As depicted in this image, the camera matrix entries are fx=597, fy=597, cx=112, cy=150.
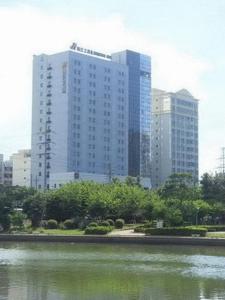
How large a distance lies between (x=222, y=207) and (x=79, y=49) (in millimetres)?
69862

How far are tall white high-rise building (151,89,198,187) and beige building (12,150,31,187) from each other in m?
30.2

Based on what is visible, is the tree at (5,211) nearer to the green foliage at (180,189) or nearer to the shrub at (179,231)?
the shrub at (179,231)

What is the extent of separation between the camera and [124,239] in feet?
142

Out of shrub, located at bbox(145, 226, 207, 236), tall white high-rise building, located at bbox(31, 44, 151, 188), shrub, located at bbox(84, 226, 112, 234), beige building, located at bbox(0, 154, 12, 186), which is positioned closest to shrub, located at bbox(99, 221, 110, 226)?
shrub, located at bbox(84, 226, 112, 234)

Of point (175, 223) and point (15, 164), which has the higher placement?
point (15, 164)

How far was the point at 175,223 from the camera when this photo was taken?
1965 inches

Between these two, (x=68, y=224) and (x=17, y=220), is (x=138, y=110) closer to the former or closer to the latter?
(x=68, y=224)

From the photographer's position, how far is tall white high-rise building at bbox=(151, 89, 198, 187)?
145 m

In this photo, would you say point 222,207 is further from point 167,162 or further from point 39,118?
point 167,162

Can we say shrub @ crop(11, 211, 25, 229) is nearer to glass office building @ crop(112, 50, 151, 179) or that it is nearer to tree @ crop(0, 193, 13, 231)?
tree @ crop(0, 193, 13, 231)

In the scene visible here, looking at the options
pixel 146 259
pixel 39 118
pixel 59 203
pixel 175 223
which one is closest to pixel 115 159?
pixel 39 118

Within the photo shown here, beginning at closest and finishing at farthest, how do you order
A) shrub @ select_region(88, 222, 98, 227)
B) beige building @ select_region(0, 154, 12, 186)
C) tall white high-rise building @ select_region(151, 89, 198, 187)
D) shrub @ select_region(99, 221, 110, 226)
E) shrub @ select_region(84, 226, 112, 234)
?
1. shrub @ select_region(84, 226, 112, 234)
2. shrub @ select_region(88, 222, 98, 227)
3. shrub @ select_region(99, 221, 110, 226)
4. tall white high-rise building @ select_region(151, 89, 198, 187)
5. beige building @ select_region(0, 154, 12, 186)

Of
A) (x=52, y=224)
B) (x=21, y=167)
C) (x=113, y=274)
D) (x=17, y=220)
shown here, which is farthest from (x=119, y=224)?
(x=21, y=167)

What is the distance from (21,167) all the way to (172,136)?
125ft
